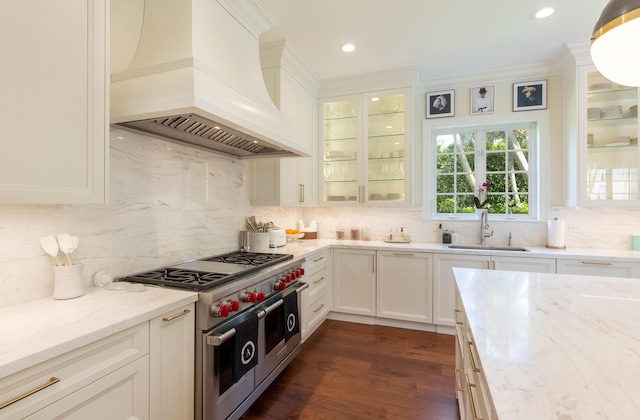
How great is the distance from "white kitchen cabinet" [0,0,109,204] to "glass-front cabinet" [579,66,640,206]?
3627mm

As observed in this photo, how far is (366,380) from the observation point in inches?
86.6

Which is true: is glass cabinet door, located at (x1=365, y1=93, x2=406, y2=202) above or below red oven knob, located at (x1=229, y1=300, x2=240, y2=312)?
above

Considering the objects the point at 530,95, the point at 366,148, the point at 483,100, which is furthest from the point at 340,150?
the point at 530,95

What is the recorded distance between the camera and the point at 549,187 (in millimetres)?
3098

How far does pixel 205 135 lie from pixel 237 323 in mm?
1190

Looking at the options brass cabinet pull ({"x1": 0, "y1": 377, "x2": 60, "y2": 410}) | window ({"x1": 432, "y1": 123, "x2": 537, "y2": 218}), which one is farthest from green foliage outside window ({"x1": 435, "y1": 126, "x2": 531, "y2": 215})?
brass cabinet pull ({"x1": 0, "y1": 377, "x2": 60, "y2": 410})

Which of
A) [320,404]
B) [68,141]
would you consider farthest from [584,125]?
[68,141]

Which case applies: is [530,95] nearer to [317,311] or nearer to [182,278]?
[317,311]

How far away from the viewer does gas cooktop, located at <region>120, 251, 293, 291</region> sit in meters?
1.55

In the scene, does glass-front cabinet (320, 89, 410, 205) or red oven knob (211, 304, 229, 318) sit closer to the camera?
red oven knob (211, 304, 229, 318)

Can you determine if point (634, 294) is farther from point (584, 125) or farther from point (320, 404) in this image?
point (584, 125)

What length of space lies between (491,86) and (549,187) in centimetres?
123

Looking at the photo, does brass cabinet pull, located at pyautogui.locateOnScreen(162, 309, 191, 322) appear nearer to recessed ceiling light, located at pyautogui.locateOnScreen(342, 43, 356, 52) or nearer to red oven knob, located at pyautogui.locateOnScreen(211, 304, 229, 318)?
red oven knob, located at pyautogui.locateOnScreen(211, 304, 229, 318)

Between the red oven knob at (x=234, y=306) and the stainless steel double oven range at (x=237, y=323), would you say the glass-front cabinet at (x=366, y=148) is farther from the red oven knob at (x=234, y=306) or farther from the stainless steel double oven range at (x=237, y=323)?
the red oven knob at (x=234, y=306)
